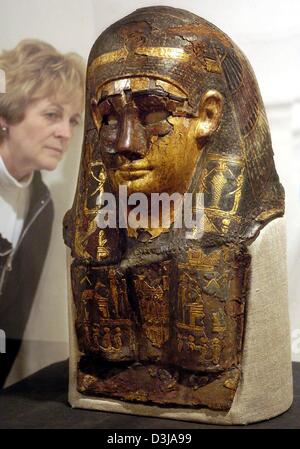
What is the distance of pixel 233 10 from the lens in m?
3.46

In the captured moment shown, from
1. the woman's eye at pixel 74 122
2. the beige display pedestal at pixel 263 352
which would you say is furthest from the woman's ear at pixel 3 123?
the beige display pedestal at pixel 263 352

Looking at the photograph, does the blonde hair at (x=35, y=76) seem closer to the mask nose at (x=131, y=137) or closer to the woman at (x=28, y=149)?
the woman at (x=28, y=149)

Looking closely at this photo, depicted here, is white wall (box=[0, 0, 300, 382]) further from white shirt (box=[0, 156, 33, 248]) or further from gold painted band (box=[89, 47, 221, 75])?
gold painted band (box=[89, 47, 221, 75])

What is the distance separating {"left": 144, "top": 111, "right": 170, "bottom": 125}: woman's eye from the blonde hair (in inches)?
52.1

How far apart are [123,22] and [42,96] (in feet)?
3.95

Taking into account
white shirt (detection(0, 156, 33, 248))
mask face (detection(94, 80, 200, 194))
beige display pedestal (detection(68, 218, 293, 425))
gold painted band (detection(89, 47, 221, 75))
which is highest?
gold painted band (detection(89, 47, 221, 75))

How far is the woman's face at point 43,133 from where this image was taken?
12.3 feet

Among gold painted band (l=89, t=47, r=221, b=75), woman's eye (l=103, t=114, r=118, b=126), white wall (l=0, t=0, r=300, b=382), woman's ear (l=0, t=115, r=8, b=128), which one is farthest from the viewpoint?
woman's ear (l=0, t=115, r=8, b=128)

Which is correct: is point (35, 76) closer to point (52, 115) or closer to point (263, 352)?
point (52, 115)

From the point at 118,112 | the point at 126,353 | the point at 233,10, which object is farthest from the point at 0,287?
the point at 233,10

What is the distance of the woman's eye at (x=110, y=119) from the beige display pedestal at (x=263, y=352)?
2.16 feet

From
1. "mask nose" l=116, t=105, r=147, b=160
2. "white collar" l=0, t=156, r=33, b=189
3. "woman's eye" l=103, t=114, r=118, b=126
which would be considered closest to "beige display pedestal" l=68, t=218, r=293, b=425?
"mask nose" l=116, t=105, r=147, b=160

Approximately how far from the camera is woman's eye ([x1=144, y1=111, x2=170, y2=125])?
2557 mm

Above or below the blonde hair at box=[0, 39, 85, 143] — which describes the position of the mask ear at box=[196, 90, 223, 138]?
below
